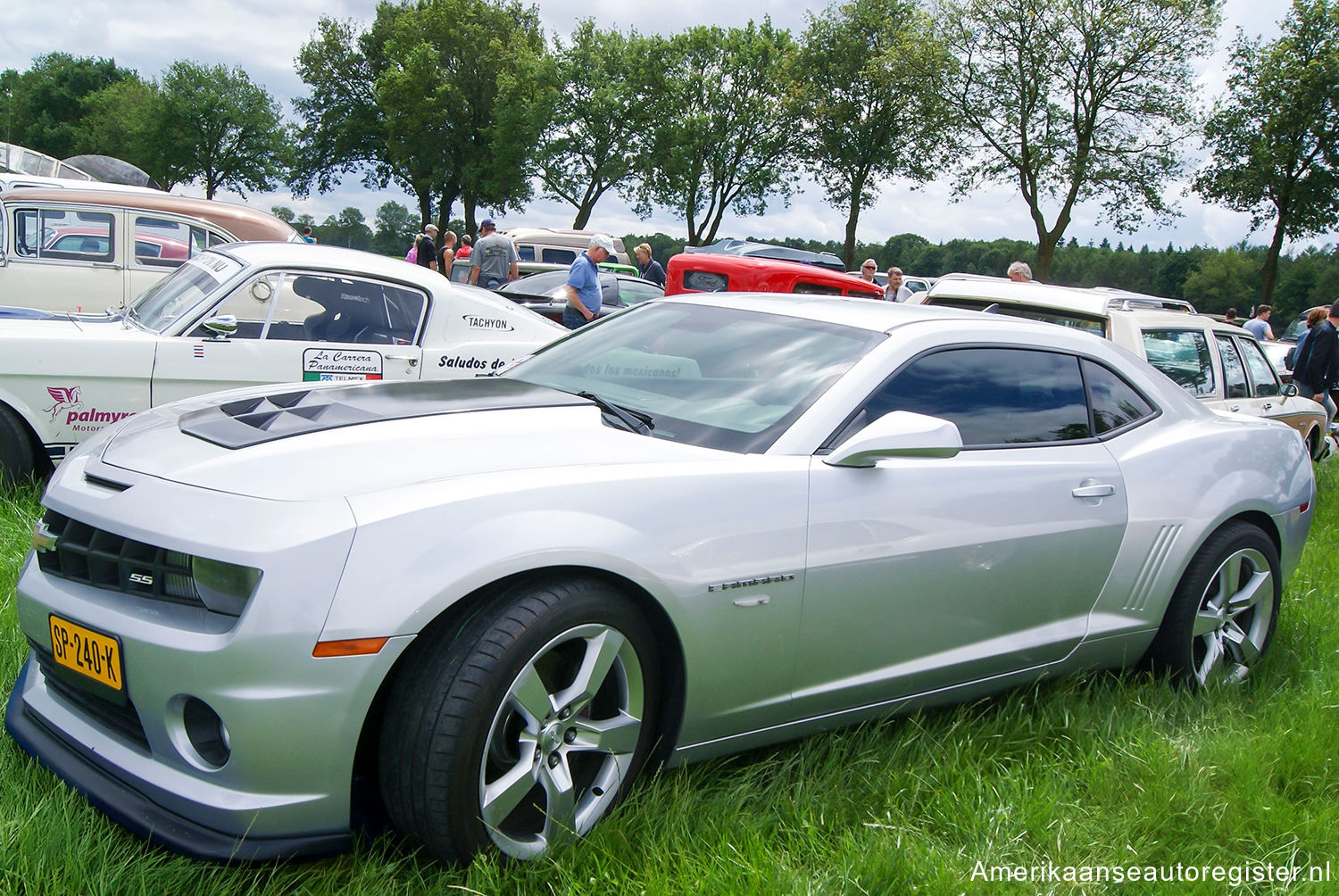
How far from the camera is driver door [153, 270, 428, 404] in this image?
17.1 feet

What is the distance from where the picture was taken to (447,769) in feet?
6.60

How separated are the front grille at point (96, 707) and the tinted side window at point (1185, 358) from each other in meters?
5.97

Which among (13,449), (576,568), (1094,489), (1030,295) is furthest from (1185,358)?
(13,449)

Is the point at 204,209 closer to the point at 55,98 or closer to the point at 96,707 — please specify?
the point at 96,707

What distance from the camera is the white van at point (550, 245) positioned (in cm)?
2356

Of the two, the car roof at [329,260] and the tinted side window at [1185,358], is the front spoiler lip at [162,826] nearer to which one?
the car roof at [329,260]

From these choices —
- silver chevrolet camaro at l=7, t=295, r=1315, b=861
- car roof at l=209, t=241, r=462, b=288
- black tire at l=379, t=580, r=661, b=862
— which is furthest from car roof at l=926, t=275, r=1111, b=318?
black tire at l=379, t=580, r=661, b=862

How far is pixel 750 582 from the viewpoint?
2.43 meters

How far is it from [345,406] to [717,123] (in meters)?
38.6

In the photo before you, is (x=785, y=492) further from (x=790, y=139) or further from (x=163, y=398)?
(x=790, y=139)

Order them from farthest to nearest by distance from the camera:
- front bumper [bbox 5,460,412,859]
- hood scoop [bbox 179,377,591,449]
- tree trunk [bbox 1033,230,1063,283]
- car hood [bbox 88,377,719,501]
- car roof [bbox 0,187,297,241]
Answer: tree trunk [bbox 1033,230,1063,283] → car roof [bbox 0,187,297,241] → hood scoop [bbox 179,377,591,449] → car hood [bbox 88,377,719,501] → front bumper [bbox 5,460,412,859]

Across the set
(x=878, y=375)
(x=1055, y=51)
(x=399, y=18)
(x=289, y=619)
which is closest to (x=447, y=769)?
(x=289, y=619)

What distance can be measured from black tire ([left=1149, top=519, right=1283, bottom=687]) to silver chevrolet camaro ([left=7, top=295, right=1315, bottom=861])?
3cm

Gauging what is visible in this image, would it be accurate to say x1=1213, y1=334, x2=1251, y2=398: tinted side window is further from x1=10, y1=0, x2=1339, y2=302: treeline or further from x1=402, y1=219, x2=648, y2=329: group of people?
x1=10, y1=0, x2=1339, y2=302: treeline
